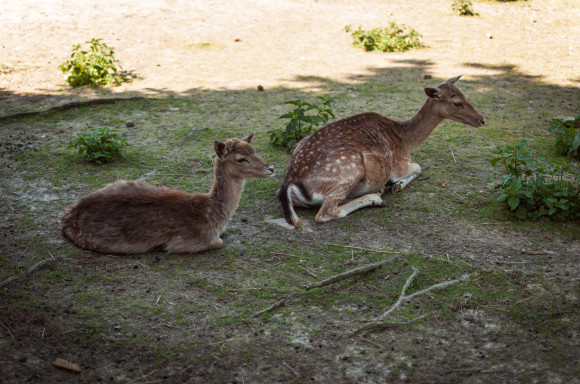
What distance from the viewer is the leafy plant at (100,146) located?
7074 millimetres

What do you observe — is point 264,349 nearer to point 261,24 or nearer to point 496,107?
point 496,107

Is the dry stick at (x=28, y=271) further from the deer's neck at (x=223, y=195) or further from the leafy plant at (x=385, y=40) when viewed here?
the leafy plant at (x=385, y=40)

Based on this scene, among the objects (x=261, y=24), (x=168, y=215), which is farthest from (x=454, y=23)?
(x=168, y=215)

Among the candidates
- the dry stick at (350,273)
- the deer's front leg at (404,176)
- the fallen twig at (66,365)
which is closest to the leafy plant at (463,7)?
the deer's front leg at (404,176)

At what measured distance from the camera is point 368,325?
4.20m

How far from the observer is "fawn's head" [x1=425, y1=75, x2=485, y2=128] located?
23.1ft

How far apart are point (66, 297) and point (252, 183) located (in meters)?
2.81

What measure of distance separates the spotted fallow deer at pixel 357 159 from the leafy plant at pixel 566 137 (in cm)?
88

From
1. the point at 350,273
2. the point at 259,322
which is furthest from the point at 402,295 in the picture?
the point at 259,322

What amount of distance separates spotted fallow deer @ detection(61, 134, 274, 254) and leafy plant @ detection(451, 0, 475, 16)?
34.7 ft

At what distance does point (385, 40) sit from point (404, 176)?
6104 mm

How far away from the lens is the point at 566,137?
707 cm

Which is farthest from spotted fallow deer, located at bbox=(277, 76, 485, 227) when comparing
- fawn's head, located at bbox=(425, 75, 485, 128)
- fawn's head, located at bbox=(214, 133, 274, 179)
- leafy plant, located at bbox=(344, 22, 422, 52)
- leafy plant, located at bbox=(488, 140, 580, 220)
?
leafy plant, located at bbox=(344, 22, 422, 52)

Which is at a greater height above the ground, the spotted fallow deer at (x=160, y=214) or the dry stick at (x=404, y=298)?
the spotted fallow deer at (x=160, y=214)
